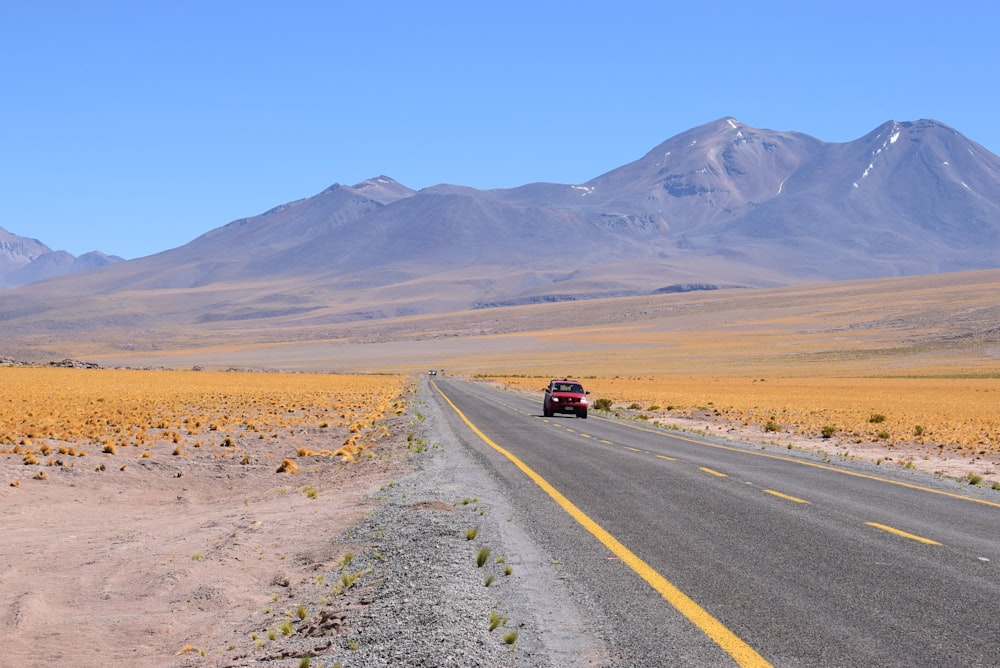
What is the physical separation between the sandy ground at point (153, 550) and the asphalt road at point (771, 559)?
10.0 feet

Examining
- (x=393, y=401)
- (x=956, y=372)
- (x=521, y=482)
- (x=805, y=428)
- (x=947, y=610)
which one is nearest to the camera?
(x=947, y=610)

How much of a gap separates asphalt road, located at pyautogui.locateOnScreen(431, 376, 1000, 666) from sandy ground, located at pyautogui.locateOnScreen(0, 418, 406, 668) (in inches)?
121

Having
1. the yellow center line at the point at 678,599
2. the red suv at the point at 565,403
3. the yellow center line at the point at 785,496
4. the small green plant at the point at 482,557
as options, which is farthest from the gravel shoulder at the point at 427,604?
the red suv at the point at 565,403

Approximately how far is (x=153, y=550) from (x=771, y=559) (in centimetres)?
790

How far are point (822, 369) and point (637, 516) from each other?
10994 centimetres

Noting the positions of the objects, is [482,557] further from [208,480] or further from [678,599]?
[208,480]

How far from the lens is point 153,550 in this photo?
12.6 metres

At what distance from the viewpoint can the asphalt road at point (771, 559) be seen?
6.95m

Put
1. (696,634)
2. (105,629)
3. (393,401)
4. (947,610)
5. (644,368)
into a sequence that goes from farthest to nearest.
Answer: (644,368), (393,401), (105,629), (947,610), (696,634)

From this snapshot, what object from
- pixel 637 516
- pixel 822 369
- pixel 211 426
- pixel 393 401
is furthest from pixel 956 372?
pixel 637 516

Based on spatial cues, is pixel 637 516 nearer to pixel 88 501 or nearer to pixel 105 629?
pixel 105 629

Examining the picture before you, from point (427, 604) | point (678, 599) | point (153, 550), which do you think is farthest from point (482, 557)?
point (153, 550)

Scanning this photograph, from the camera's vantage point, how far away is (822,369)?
116 meters

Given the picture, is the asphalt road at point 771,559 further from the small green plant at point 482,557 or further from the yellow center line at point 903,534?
the small green plant at point 482,557
